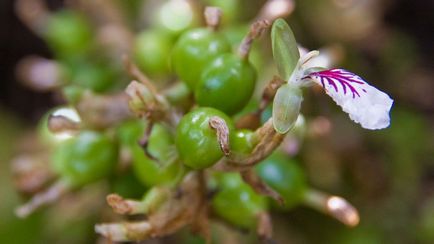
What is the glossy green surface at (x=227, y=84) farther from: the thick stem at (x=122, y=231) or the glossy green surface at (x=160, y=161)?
the thick stem at (x=122, y=231)

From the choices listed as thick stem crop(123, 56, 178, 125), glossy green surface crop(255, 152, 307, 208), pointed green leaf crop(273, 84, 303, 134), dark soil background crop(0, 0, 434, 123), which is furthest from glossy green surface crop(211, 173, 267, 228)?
dark soil background crop(0, 0, 434, 123)

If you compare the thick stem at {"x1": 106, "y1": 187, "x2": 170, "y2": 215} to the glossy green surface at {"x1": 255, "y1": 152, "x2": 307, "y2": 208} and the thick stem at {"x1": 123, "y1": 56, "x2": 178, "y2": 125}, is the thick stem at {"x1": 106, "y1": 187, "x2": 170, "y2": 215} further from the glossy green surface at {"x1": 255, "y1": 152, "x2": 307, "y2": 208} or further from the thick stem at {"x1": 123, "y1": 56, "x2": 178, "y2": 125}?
the glossy green surface at {"x1": 255, "y1": 152, "x2": 307, "y2": 208}

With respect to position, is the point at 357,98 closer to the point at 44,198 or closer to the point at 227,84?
the point at 227,84

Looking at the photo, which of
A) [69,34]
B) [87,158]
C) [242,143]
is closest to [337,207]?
[242,143]

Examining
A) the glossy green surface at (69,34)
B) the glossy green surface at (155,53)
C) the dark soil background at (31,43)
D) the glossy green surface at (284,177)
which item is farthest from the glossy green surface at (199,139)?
the dark soil background at (31,43)

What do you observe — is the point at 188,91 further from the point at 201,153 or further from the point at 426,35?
the point at 426,35

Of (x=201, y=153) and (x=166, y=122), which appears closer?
(x=201, y=153)

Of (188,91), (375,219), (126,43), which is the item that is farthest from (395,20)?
(188,91)

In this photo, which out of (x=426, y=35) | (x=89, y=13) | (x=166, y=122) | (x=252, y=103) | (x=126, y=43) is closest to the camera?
(x=166, y=122)
